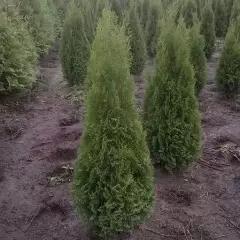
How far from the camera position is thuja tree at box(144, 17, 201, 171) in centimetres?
555

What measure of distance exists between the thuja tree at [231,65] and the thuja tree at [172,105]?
13.8ft

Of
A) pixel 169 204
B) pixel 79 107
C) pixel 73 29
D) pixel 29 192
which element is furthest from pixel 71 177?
pixel 73 29

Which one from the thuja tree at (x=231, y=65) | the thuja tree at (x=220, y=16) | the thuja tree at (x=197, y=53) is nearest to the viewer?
the thuja tree at (x=197, y=53)

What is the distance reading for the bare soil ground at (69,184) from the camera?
16.8 feet

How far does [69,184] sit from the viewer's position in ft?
19.9

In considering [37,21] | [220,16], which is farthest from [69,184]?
[220,16]

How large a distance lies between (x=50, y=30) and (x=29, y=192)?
423 inches

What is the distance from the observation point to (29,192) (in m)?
6.02

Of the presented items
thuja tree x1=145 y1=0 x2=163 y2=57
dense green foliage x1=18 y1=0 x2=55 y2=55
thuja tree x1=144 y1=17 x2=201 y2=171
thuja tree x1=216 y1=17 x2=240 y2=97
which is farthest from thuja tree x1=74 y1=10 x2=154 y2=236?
thuja tree x1=145 y1=0 x2=163 y2=57

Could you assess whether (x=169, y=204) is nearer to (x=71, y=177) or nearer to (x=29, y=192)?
(x=71, y=177)

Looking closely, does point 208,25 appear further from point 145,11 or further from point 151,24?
point 145,11

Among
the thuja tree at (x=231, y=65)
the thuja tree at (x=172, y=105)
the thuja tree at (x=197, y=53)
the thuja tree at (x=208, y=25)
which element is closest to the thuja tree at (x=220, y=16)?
the thuja tree at (x=208, y=25)

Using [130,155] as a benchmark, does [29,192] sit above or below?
below

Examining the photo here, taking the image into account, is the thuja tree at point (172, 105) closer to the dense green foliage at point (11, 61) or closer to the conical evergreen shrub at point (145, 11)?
the dense green foliage at point (11, 61)
